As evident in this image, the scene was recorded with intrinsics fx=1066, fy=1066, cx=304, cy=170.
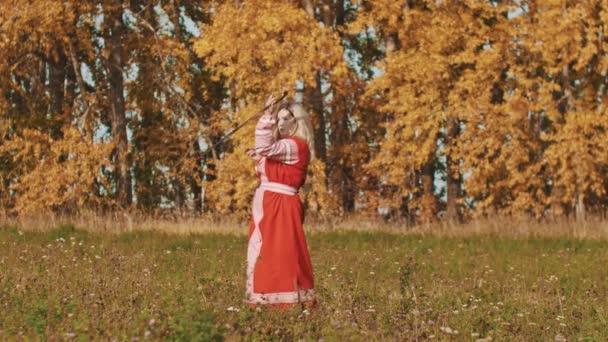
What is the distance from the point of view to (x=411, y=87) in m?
21.0

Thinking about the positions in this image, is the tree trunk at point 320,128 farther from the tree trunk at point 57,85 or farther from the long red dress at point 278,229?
the long red dress at point 278,229

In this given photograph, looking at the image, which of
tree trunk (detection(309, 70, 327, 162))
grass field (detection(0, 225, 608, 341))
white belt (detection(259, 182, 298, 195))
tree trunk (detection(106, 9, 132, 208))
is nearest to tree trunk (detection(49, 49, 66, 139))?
tree trunk (detection(106, 9, 132, 208))

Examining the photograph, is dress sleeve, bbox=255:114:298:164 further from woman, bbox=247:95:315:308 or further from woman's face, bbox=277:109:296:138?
woman's face, bbox=277:109:296:138

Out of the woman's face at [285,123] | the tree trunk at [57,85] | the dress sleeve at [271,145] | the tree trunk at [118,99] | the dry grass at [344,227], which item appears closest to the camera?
the dress sleeve at [271,145]

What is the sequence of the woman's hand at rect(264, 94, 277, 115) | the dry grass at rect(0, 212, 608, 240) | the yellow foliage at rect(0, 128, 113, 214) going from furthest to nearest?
the yellow foliage at rect(0, 128, 113, 214)
the dry grass at rect(0, 212, 608, 240)
the woman's hand at rect(264, 94, 277, 115)

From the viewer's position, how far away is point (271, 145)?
27.5 feet

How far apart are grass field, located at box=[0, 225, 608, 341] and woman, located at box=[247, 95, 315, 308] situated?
0.28 m

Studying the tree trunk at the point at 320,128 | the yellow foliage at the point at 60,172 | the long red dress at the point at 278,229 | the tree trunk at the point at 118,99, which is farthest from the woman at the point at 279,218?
the tree trunk at the point at 118,99

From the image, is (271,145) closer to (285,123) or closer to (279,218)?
(285,123)

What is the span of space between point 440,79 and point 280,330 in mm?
14694

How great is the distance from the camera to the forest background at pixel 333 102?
67.9 feet

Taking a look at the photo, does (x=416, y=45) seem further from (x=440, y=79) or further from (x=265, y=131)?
(x=265, y=131)

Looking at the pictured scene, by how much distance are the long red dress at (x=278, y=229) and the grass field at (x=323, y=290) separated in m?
0.28

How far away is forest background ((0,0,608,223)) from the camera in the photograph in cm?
2070
